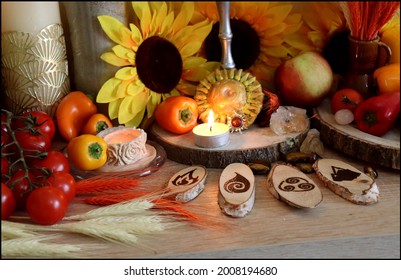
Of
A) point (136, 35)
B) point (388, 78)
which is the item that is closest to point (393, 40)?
point (388, 78)

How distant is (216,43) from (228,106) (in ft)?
0.47

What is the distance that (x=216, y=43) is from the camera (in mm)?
989

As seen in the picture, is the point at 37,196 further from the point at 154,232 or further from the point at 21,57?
the point at 21,57

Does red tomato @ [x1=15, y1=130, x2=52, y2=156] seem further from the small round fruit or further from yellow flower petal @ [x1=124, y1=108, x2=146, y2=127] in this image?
the small round fruit

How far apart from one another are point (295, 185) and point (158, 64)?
0.33 m

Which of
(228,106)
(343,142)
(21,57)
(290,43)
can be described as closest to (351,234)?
(343,142)

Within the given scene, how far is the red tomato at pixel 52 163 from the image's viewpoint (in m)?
0.79

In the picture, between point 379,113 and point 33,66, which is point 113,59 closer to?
point 33,66

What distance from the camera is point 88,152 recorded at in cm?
83

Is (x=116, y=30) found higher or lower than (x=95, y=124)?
higher

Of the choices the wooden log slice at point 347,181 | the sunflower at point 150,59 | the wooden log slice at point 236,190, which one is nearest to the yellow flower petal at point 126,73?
the sunflower at point 150,59

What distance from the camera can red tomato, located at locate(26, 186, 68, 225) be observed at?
71 cm

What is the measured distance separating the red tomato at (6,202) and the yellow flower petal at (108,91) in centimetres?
25

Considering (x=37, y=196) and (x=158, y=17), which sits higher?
(x=158, y=17)
